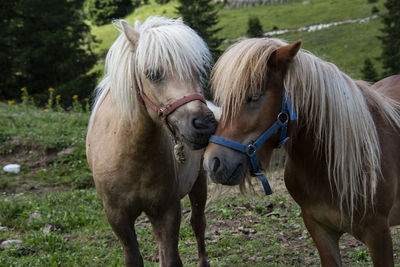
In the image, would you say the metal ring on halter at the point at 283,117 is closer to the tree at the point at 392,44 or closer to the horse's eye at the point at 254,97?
the horse's eye at the point at 254,97

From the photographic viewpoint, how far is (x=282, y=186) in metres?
6.51

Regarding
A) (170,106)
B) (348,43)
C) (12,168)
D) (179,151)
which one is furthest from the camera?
(348,43)

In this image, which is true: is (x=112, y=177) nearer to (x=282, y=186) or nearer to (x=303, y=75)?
(x=303, y=75)

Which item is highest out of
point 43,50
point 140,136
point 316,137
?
point 316,137

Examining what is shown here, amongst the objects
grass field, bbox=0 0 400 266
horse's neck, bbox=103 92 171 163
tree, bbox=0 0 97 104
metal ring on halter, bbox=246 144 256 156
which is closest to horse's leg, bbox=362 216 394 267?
metal ring on halter, bbox=246 144 256 156

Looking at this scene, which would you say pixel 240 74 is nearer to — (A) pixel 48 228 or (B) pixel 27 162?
(A) pixel 48 228

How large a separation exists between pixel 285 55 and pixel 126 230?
1.69 m

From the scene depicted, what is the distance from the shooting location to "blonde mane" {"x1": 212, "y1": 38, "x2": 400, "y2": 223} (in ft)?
8.17

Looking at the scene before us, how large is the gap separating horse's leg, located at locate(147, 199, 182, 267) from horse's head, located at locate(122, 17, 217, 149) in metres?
0.67

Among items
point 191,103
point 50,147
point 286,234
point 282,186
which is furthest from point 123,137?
point 50,147

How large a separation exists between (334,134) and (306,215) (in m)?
0.62

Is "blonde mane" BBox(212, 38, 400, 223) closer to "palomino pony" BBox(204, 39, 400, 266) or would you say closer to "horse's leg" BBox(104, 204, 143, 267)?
"palomino pony" BBox(204, 39, 400, 266)

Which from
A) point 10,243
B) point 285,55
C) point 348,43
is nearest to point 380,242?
point 285,55

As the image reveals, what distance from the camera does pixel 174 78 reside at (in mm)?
2889
